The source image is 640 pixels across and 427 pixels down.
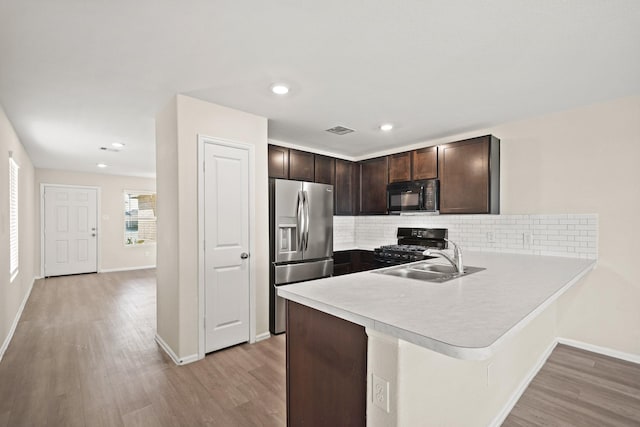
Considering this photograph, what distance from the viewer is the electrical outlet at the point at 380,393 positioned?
3.58ft

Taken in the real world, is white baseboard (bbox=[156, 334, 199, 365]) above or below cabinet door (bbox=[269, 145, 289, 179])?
below

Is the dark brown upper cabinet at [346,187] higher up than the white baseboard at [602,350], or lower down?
higher up

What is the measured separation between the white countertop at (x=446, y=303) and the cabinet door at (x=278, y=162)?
7.40 ft

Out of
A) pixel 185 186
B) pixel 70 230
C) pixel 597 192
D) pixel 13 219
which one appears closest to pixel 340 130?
pixel 185 186

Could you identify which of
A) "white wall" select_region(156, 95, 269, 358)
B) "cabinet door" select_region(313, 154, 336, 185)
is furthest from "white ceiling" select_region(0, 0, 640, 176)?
"cabinet door" select_region(313, 154, 336, 185)

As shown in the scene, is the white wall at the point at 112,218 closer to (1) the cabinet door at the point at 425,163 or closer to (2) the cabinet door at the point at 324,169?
(2) the cabinet door at the point at 324,169

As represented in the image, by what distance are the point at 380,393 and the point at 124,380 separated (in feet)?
7.76

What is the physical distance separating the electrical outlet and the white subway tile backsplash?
3.02m

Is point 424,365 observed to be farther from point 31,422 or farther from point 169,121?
point 169,121

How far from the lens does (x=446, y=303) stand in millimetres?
1365

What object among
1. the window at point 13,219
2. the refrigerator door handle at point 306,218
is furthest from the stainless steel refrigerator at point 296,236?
the window at point 13,219

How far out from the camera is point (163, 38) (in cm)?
186

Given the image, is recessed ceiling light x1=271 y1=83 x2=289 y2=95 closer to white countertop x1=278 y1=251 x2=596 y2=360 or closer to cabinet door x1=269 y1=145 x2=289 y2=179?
cabinet door x1=269 y1=145 x2=289 y2=179

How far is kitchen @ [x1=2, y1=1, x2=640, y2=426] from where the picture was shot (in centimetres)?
241
